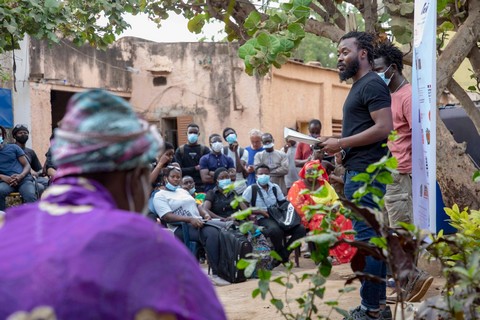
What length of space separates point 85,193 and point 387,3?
18.5 feet

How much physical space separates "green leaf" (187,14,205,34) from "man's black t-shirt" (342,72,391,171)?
375 centimetres

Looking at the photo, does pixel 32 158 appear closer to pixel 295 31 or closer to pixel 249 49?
pixel 249 49

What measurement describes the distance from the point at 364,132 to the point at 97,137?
303 centimetres

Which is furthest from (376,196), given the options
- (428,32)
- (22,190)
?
(22,190)

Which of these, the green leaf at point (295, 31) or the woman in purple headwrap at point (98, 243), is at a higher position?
the green leaf at point (295, 31)

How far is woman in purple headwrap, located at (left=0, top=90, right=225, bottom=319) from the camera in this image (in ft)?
6.03

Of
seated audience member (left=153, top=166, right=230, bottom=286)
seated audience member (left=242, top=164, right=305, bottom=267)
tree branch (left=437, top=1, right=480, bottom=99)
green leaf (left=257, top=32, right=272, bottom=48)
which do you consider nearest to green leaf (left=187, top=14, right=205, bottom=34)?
green leaf (left=257, top=32, right=272, bottom=48)

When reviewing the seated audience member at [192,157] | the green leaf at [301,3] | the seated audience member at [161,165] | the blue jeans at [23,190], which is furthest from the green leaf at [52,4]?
the green leaf at [301,3]

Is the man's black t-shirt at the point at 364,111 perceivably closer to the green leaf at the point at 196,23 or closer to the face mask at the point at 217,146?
the green leaf at the point at 196,23

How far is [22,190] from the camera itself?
11.0 metres

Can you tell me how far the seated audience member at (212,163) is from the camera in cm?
1147

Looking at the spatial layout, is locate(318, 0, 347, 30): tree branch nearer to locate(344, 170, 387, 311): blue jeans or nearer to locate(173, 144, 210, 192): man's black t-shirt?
locate(344, 170, 387, 311): blue jeans

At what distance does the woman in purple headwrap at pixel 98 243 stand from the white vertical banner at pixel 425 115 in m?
2.83

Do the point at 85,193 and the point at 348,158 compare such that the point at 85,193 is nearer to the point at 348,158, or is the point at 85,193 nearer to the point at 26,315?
the point at 26,315
